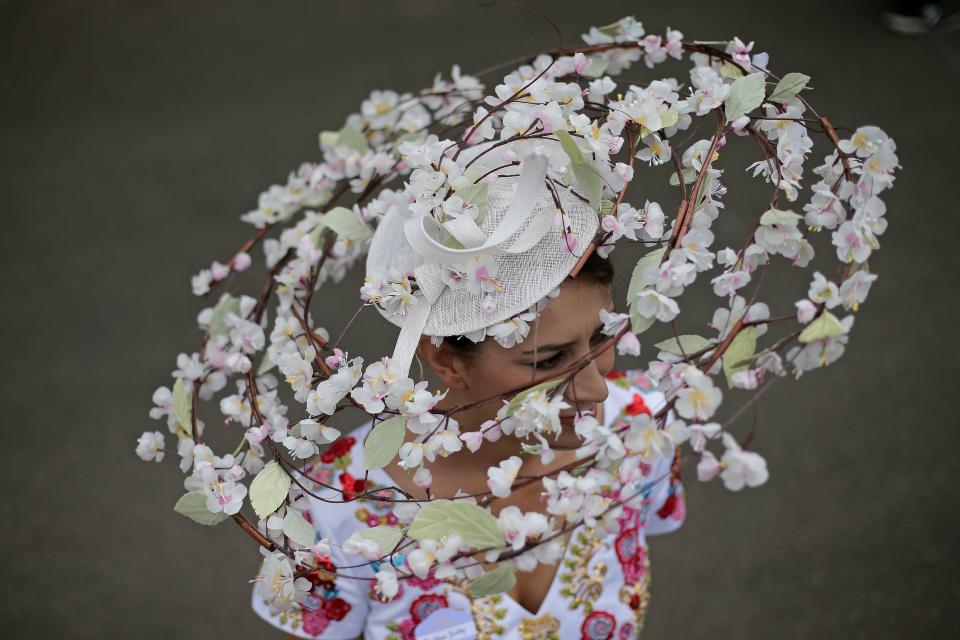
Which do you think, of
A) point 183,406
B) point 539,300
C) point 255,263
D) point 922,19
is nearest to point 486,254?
point 539,300

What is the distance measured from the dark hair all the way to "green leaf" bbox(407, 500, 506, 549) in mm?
240

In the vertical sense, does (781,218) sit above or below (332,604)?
above

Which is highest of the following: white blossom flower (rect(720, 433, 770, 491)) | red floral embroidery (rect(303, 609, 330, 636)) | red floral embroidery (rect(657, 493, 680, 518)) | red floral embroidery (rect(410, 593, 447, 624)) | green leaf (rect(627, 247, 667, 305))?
green leaf (rect(627, 247, 667, 305))

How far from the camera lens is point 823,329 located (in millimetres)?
754

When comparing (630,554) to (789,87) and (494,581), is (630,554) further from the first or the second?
(789,87)

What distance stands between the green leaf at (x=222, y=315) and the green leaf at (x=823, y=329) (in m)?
0.69

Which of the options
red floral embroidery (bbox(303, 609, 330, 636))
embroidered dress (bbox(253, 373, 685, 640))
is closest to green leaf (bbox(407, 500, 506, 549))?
embroidered dress (bbox(253, 373, 685, 640))

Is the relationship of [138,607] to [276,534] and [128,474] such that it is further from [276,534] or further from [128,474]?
[276,534]

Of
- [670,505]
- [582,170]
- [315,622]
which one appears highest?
[582,170]

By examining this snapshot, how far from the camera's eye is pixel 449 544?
0.78 meters

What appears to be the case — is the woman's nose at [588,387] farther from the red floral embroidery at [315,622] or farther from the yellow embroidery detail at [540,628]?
the red floral embroidery at [315,622]

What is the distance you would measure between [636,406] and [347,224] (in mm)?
455

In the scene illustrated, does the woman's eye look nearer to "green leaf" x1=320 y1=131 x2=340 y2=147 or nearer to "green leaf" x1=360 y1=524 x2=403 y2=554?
"green leaf" x1=360 y1=524 x2=403 y2=554

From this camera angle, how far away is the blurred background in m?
2.06
